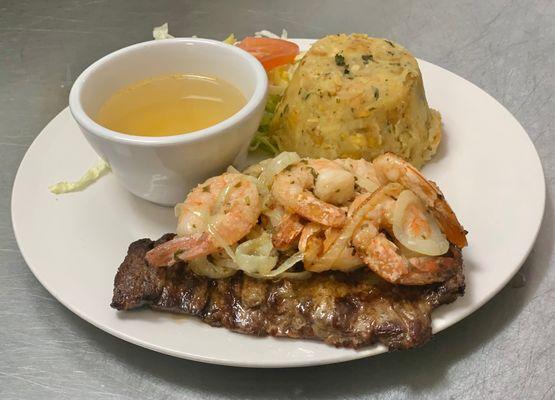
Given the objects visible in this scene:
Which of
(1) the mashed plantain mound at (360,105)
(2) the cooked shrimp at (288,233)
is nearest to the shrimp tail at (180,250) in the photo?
(2) the cooked shrimp at (288,233)

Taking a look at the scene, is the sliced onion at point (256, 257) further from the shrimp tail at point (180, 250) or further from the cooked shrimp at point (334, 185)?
the cooked shrimp at point (334, 185)

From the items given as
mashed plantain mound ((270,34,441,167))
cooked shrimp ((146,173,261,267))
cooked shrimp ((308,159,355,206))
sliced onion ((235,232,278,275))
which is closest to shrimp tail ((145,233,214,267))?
cooked shrimp ((146,173,261,267))

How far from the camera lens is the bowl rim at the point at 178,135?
2643mm

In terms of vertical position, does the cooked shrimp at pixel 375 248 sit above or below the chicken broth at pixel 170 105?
above

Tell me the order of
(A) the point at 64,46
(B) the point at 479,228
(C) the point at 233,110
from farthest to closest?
(A) the point at 64,46 < (C) the point at 233,110 < (B) the point at 479,228

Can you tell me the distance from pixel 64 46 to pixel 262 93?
3.19m

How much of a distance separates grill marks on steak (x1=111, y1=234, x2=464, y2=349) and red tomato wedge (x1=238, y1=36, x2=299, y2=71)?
153cm

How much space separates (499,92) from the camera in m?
4.47

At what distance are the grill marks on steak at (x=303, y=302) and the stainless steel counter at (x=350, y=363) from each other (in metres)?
0.30

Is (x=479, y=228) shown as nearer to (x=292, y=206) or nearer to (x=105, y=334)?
(x=292, y=206)

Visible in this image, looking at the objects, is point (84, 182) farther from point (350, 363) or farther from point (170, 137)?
point (350, 363)

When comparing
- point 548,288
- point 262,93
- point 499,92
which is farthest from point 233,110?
point 499,92

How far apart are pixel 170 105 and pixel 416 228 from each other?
1445 millimetres

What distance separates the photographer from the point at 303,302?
7.75 feet
